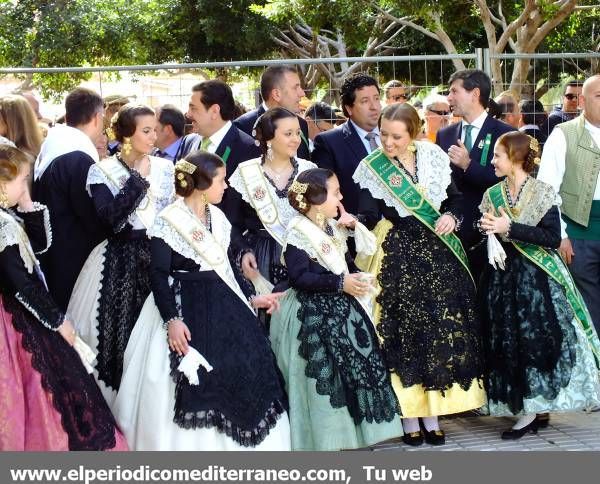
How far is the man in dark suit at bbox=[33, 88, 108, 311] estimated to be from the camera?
5570 millimetres

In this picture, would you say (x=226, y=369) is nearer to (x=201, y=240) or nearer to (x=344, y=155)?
(x=201, y=240)

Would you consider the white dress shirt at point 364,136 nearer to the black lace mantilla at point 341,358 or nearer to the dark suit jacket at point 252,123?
the dark suit jacket at point 252,123

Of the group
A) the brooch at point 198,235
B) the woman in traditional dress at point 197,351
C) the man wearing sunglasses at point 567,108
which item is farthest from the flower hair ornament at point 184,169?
the man wearing sunglasses at point 567,108

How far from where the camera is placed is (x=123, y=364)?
520cm

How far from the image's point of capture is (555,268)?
5586mm

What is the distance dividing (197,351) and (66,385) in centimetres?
62

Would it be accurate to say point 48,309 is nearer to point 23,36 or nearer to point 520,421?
point 520,421

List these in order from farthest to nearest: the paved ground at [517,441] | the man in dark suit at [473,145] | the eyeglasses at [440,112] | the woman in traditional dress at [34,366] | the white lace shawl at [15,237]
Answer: the eyeglasses at [440,112]
the man in dark suit at [473,145]
the paved ground at [517,441]
the white lace shawl at [15,237]
the woman in traditional dress at [34,366]

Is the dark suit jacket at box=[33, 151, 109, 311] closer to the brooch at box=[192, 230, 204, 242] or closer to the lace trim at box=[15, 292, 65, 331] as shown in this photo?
the brooch at box=[192, 230, 204, 242]

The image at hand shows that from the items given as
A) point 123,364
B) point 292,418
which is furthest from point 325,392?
point 123,364

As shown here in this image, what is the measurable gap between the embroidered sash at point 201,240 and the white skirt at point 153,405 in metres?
0.36

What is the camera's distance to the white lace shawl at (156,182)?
5391mm

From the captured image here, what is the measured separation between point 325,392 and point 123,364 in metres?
1.06

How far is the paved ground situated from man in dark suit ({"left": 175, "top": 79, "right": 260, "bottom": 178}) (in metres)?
1.89
